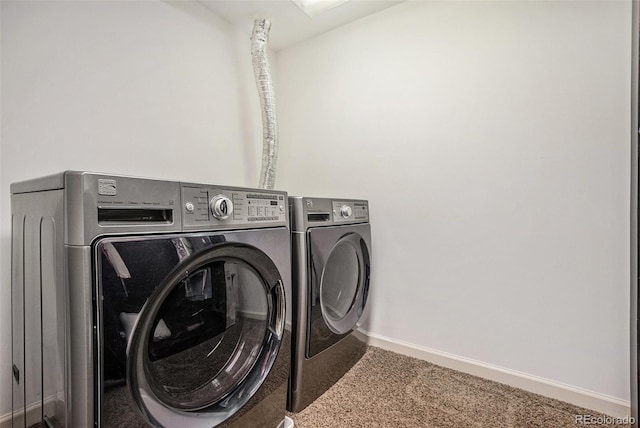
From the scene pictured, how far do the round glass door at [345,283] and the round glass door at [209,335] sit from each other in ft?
1.16

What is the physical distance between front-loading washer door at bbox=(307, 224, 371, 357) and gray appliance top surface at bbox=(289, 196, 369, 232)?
35mm

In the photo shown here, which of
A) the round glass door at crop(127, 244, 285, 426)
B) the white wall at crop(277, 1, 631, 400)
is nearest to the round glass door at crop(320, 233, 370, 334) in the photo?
the white wall at crop(277, 1, 631, 400)

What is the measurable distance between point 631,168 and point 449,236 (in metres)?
0.77

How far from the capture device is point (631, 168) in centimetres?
125

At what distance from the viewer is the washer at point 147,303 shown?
2.20 feet

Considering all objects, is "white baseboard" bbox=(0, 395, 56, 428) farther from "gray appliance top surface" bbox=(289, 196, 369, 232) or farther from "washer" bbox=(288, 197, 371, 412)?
"gray appliance top surface" bbox=(289, 196, 369, 232)

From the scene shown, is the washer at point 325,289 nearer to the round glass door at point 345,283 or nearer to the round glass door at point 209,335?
the round glass door at point 345,283

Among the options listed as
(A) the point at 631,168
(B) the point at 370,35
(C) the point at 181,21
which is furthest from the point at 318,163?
(A) the point at 631,168

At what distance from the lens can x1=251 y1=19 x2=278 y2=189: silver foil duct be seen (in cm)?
192

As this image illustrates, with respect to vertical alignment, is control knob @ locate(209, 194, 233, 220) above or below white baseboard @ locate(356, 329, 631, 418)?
above

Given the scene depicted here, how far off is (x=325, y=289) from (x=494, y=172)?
3.39ft

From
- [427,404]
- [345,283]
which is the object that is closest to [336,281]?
[345,283]

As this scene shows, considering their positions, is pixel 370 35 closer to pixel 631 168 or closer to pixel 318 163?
pixel 318 163

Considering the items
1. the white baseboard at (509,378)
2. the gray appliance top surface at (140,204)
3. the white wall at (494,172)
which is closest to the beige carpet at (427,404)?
the white baseboard at (509,378)
